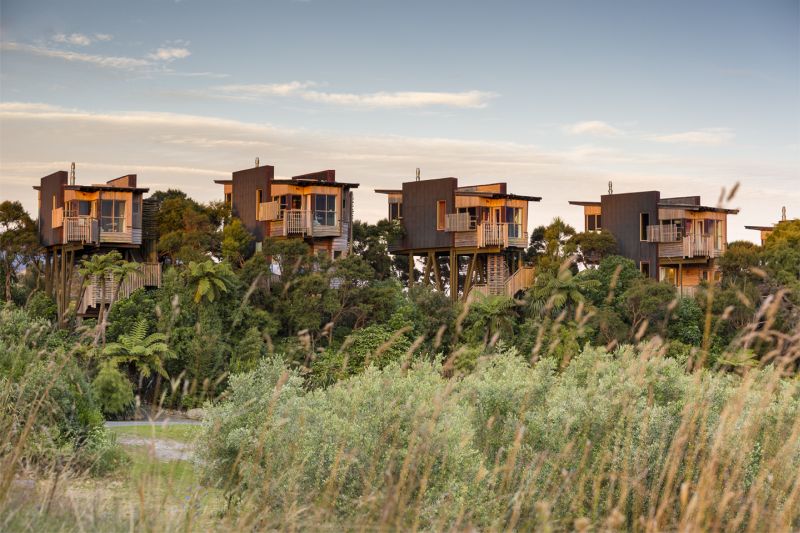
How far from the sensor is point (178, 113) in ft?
130

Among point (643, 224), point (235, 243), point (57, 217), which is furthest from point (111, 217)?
point (643, 224)

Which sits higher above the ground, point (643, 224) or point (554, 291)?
point (643, 224)

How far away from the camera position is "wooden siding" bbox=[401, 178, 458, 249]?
43.3 meters

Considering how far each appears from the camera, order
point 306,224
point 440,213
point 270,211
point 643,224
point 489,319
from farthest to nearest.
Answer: point 643,224 < point 440,213 < point 270,211 < point 306,224 < point 489,319

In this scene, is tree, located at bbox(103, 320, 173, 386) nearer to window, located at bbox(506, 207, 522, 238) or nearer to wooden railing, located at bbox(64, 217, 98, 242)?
wooden railing, located at bbox(64, 217, 98, 242)

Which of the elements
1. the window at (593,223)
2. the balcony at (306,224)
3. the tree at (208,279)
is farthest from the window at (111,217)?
the window at (593,223)

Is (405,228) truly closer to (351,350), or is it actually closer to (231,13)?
(351,350)

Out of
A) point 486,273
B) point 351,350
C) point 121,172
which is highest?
point 121,172

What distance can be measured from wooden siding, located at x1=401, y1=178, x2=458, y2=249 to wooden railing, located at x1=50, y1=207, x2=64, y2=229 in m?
14.5

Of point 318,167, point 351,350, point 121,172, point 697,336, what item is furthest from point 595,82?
point 121,172

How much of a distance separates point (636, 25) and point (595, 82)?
657 centimetres

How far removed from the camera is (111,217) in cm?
3794

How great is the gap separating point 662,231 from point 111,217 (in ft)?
77.4

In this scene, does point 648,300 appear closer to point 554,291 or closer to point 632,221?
point 554,291
